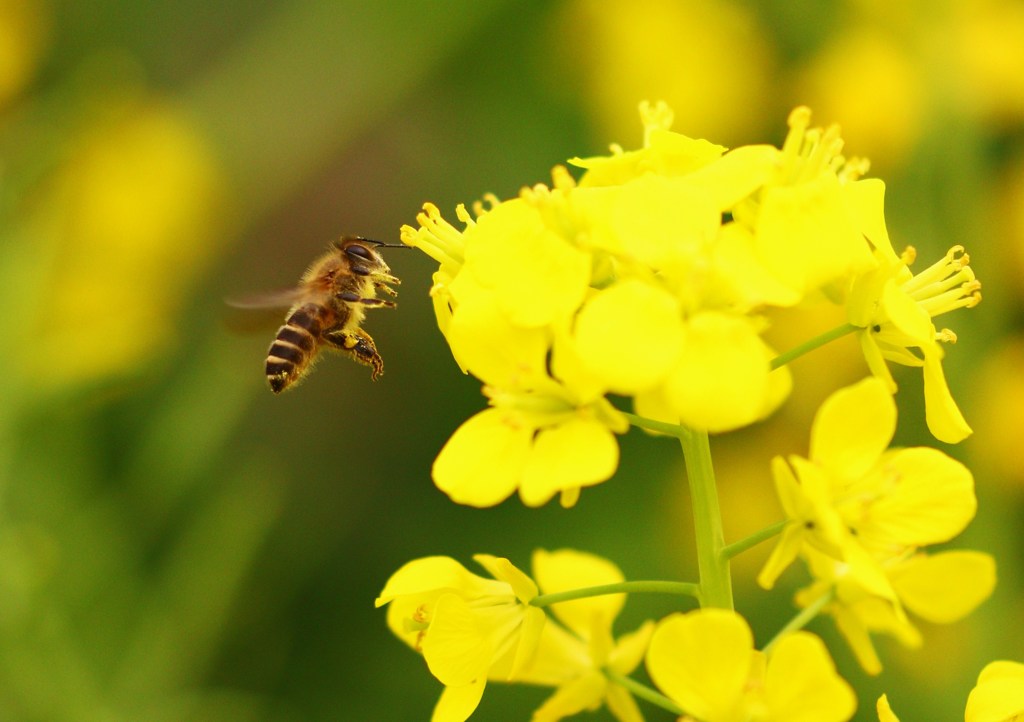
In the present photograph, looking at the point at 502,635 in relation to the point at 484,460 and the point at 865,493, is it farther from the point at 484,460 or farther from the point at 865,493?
the point at 865,493

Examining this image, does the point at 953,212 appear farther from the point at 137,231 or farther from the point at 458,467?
the point at 137,231

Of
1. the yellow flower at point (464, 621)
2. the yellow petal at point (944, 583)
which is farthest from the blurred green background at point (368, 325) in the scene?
the yellow petal at point (944, 583)

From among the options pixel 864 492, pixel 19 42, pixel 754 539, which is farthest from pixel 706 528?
pixel 19 42

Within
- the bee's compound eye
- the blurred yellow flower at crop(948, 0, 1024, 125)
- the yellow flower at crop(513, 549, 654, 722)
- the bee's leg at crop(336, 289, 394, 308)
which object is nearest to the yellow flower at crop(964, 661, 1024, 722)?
the yellow flower at crop(513, 549, 654, 722)

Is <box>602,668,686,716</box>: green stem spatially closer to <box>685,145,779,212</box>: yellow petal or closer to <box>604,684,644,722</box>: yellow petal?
<box>604,684,644,722</box>: yellow petal

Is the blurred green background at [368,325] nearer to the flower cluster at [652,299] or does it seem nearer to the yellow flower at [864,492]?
the flower cluster at [652,299]
